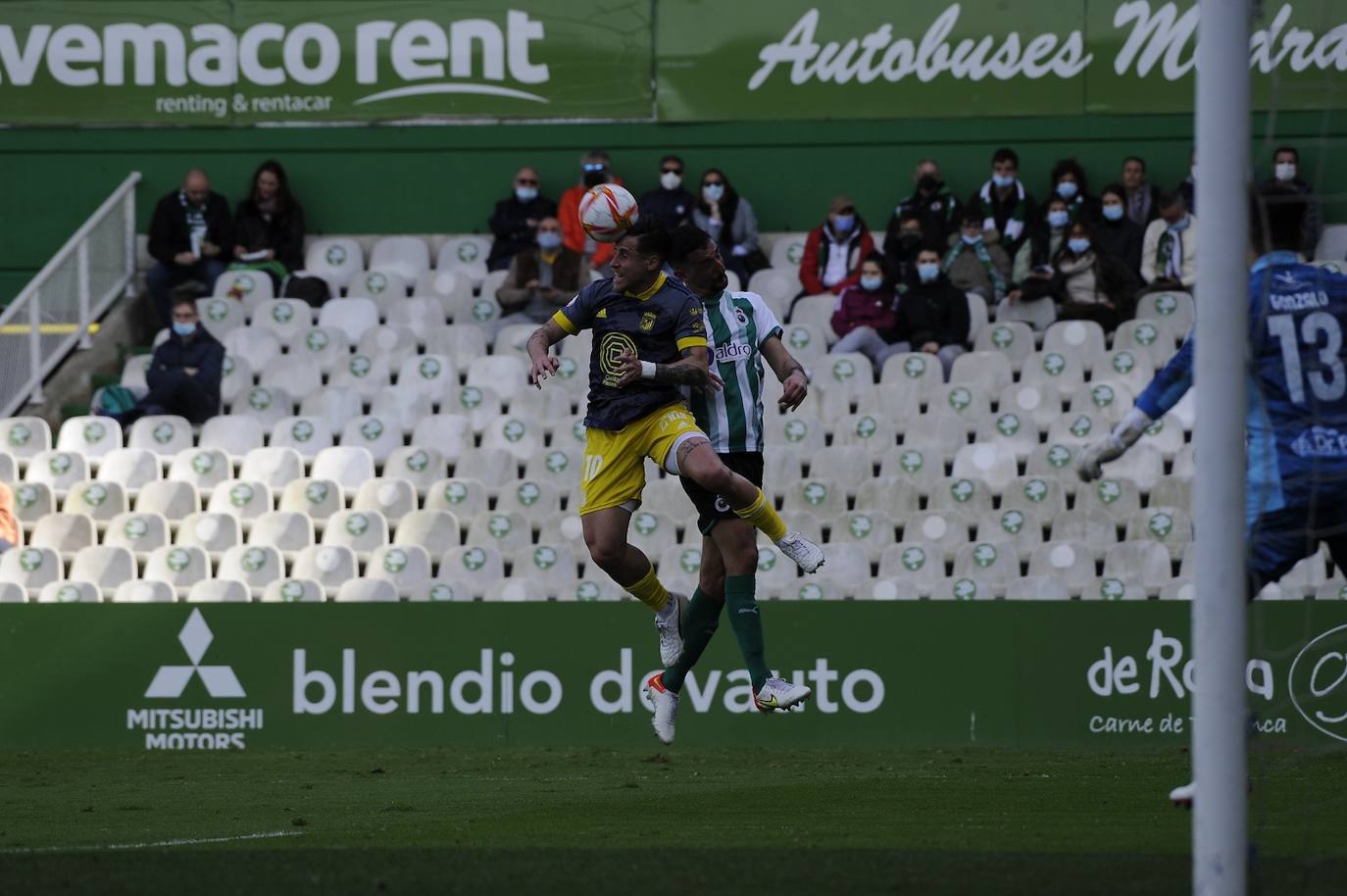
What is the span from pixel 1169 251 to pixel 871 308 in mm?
2630

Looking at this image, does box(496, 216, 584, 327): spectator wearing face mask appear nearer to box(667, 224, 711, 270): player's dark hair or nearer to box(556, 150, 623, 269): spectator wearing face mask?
box(556, 150, 623, 269): spectator wearing face mask

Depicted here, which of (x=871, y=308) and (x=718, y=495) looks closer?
(x=718, y=495)

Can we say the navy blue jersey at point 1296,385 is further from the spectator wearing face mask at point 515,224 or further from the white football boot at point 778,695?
the spectator wearing face mask at point 515,224

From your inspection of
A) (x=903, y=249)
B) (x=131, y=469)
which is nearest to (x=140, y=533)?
(x=131, y=469)

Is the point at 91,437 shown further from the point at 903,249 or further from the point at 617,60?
the point at 903,249

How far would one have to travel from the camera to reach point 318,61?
19.3 meters

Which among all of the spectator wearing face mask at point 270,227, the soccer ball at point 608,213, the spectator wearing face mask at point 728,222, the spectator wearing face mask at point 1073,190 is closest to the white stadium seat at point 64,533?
the spectator wearing face mask at point 270,227

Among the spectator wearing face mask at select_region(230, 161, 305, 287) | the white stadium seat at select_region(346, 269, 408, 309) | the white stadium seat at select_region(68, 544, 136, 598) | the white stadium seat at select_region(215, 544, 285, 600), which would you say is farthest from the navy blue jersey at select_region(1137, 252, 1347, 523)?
the spectator wearing face mask at select_region(230, 161, 305, 287)

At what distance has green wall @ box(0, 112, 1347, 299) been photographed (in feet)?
60.9

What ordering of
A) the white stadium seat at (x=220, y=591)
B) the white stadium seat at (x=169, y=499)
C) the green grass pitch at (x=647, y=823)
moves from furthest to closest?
1. the white stadium seat at (x=169, y=499)
2. the white stadium seat at (x=220, y=591)
3. the green grass pitch at (x=647, y=823)

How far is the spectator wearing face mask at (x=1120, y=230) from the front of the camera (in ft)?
55.2

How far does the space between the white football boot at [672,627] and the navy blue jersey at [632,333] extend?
109cm

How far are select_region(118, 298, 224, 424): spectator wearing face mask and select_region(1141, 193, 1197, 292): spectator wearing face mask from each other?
8.07 meters

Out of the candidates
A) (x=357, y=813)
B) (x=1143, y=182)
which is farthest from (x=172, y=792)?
(x=1143, y=182)
